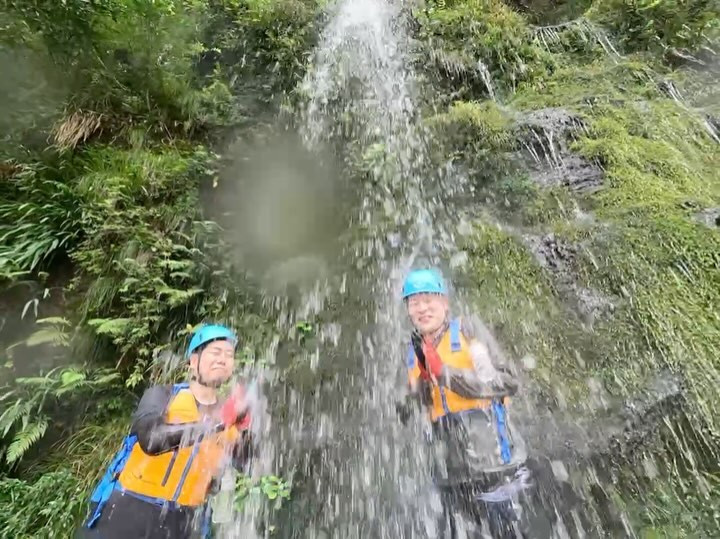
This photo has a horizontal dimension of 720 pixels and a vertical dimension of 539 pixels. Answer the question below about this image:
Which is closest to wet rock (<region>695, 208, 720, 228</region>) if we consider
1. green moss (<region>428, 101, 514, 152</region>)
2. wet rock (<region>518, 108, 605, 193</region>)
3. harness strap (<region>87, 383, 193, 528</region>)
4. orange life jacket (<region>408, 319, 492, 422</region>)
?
wet rock (<region>518, 108, 605, 193</region>)

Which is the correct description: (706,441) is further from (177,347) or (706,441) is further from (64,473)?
(64,473)

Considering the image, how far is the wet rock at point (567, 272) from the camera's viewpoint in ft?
17.0

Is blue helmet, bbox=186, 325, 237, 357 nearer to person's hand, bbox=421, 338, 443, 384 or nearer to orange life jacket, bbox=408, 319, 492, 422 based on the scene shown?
person's hand, bbox=421, 338, 443, 384

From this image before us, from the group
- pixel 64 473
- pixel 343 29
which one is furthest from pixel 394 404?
pixel 343 29

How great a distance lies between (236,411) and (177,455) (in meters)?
0.43

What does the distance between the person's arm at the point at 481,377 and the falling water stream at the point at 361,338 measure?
509 mm

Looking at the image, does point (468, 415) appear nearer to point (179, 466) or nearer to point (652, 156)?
point (179, 466)

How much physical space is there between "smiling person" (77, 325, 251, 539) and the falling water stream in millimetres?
1311

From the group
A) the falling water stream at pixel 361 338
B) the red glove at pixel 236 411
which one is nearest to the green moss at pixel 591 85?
the falling water stream at pixel 361 338

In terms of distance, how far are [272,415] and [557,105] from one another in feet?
20.2

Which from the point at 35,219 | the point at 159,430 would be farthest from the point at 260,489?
the point at 35,219

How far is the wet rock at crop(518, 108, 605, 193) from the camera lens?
21.7ft

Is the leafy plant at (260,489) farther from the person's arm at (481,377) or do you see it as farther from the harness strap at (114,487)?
the person's arm at (481,377)

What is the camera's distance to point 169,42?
7910mm
